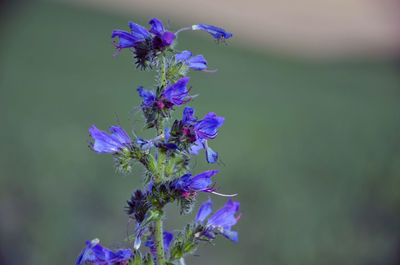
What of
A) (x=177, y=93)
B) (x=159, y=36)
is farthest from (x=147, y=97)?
(x=159, y=36)

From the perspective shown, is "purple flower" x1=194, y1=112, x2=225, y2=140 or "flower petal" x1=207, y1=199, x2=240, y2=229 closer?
"purple flower" x1=194, y1=112, x2=225, y2=140

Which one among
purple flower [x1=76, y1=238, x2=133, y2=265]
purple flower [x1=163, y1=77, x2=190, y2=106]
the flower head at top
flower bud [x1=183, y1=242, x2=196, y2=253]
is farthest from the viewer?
the flower head at top

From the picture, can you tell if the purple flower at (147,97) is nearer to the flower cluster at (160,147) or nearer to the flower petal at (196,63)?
the flower cluster at (160,147)

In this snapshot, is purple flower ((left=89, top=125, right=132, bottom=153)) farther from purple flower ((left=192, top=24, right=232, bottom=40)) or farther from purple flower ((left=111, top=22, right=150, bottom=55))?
purple flower ((left=192, top=24, right=232, bottom=40))

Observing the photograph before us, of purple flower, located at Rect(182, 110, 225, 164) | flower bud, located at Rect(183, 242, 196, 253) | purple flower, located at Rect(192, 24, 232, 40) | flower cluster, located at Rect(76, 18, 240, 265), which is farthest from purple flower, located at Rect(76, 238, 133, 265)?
purple flower, located at Rect(192, 24, 232, 40)

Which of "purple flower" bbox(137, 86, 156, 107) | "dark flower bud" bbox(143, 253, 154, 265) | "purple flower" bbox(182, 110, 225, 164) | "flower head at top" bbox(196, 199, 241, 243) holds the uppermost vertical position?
"purple flower" bbox(137, 86, 156, 107)

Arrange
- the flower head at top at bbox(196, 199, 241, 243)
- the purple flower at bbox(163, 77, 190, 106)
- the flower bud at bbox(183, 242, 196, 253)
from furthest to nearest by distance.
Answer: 1. the flower head at top at bbox(196, 199, 241, 243)
2. the flower bud at bbox(183, 242, 196, 253)
3. the purple flower at bbox(163, 77, 190, 106)

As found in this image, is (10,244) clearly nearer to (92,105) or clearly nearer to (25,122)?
(25,122)

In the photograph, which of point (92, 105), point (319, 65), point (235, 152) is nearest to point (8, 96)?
point (92, 105)
